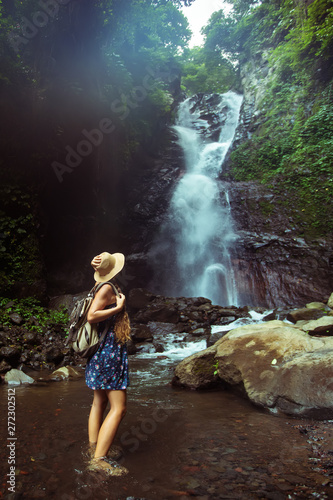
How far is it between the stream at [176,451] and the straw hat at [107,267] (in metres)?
1.52

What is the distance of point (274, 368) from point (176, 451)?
1854 millimetres

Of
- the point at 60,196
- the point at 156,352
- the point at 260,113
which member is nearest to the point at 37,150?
the point at 60,196

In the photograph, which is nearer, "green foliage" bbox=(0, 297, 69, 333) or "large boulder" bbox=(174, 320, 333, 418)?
"large boulder" bbox=(174, 320, 333, 418)

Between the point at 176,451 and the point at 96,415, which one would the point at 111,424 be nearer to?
the point at 96,415

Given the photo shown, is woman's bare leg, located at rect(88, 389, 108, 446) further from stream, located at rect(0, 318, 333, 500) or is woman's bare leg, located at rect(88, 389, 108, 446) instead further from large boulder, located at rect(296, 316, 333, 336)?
large boulder, located at rect(296, 316, 333, 336)

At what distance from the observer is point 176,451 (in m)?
2.68

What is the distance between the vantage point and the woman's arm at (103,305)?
254 cm

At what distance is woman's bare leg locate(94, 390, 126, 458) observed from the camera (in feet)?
7.71

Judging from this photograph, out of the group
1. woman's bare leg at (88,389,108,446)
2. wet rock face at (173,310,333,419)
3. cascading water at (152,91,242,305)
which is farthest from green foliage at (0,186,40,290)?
woman's bare leg at (88,389,108,446)

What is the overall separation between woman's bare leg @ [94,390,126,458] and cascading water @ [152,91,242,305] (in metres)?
11.1

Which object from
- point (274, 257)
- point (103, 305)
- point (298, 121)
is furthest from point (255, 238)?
point (103, 305)

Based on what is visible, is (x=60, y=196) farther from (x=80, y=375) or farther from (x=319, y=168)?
(x=319, y=168)

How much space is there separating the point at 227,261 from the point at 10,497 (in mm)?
13144

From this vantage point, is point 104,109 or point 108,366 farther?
point 104,109
